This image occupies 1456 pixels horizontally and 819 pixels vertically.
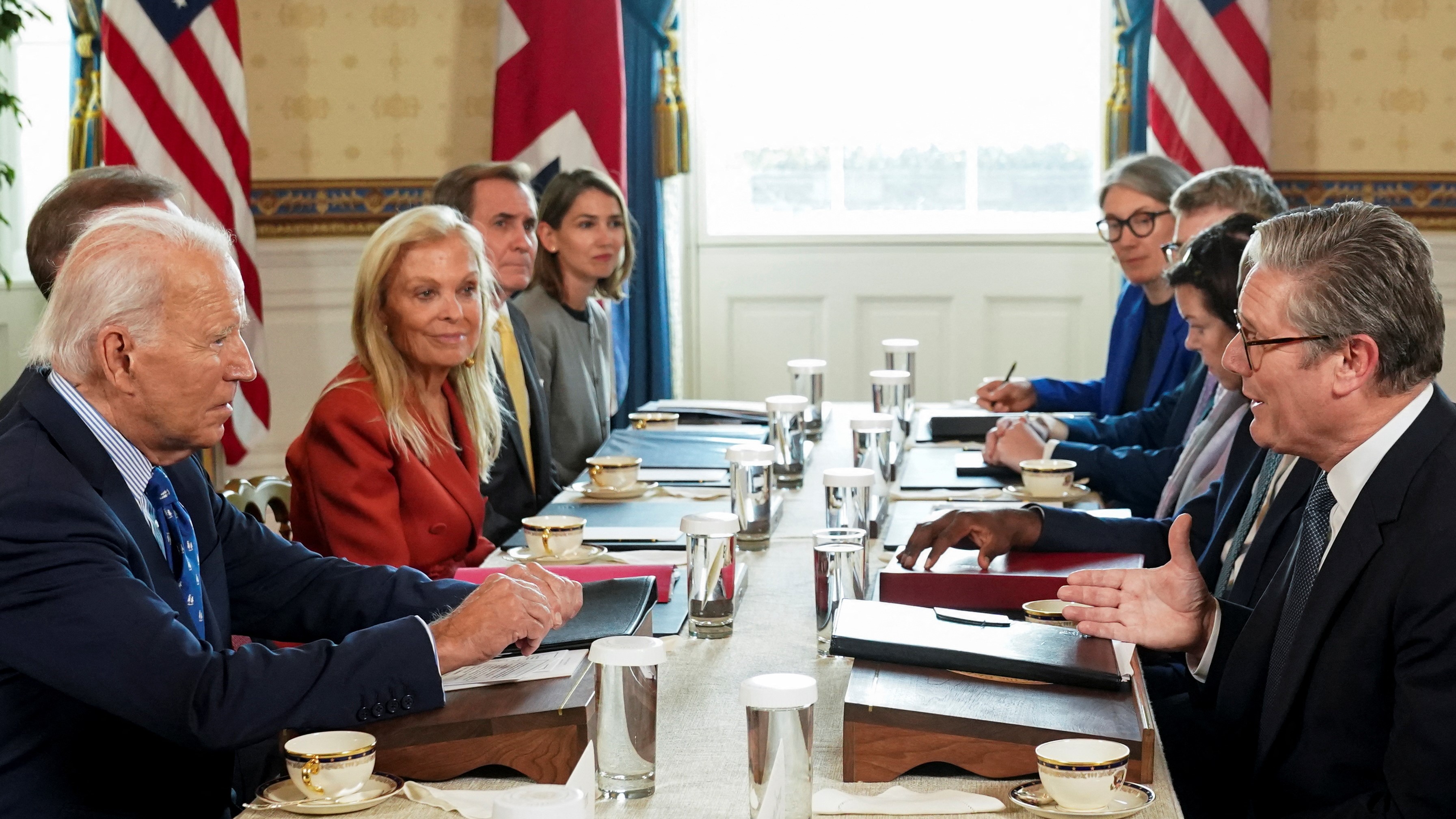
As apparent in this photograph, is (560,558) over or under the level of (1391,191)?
under

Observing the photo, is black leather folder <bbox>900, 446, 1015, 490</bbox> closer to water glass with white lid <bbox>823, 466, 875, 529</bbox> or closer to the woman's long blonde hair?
water glass with white lid <bbox>823, 466, 875, 529</bbox>

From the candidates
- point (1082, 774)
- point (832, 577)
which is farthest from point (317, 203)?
point (1082, 774)

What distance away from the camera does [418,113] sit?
5637mm

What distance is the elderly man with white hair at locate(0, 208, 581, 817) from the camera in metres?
1.37

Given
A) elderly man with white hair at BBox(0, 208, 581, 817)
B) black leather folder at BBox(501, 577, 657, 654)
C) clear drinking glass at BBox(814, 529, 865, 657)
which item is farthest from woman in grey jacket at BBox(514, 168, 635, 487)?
elderly man with white hair at BBox(0, 208, 581, 817)

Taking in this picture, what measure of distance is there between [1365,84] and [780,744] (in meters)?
5.01

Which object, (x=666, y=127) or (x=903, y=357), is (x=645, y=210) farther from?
(x=903, y=357)

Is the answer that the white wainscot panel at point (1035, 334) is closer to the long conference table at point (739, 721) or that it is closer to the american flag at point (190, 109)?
the american flag at point (190, 109)

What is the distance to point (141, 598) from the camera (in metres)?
1.38

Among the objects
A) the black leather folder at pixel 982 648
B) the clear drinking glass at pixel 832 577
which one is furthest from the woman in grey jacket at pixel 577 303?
the black leather folder at pixel 982 648

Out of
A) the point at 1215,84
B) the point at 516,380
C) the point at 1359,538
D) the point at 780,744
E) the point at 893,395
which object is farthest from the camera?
the point at 1215,84

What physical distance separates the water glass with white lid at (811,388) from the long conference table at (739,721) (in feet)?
4.42

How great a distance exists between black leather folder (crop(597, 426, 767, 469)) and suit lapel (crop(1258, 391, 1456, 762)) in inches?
69.9

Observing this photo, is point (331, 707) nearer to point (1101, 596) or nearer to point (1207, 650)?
point (1101, 596)
